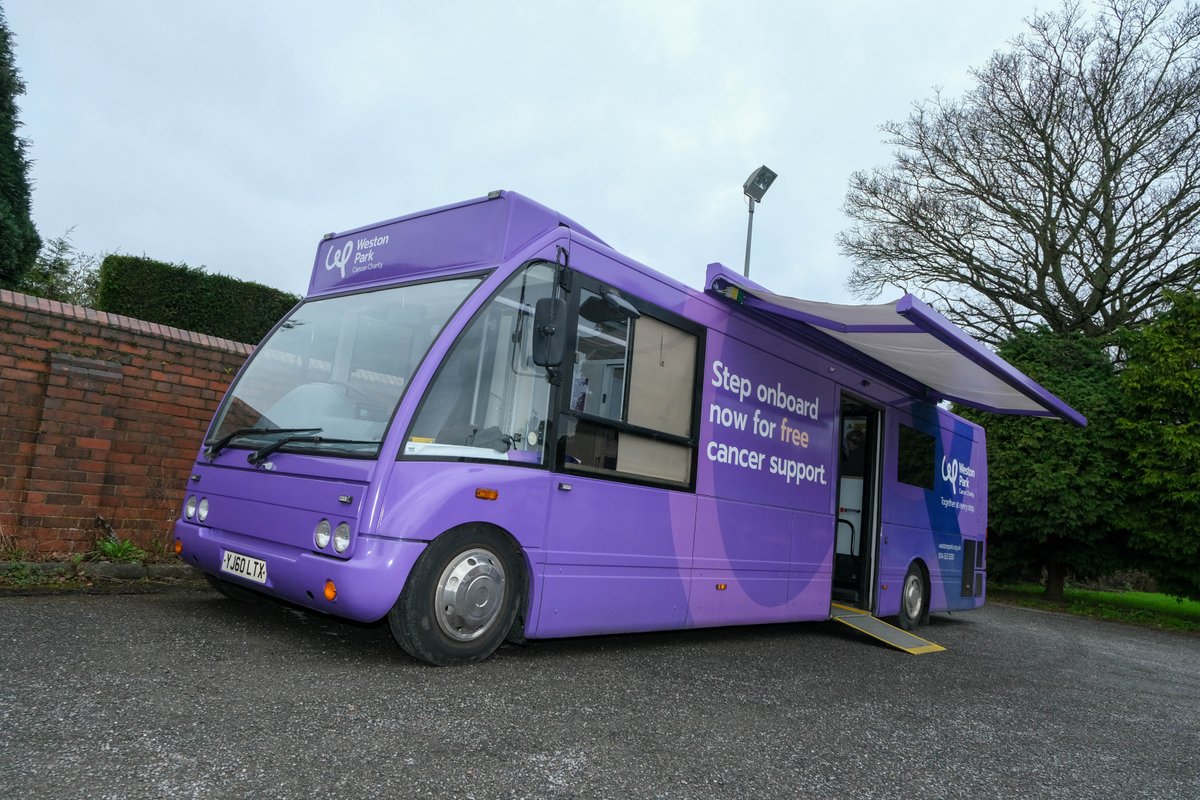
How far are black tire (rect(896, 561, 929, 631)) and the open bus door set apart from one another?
0.59 m

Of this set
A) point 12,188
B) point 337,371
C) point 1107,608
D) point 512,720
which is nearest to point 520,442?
point 337,371

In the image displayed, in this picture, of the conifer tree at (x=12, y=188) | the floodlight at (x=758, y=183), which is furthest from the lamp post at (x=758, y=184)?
the conifer tree at (x=12, y=188)

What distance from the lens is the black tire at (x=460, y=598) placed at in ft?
14.0

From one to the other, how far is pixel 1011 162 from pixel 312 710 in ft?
71.4

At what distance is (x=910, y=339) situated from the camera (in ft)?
23.1

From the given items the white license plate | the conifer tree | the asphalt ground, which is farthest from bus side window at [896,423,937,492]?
the conifer tree

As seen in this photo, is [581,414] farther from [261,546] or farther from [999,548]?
[999,548]

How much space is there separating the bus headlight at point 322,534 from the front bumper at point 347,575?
0.21 feet

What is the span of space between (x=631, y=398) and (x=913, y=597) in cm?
523

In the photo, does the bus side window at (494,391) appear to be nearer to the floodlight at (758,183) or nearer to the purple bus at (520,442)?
the purple bus at (520,442)

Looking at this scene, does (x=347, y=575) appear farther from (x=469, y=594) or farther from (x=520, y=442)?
(x=520, y=442)

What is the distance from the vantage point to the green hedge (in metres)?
8.30

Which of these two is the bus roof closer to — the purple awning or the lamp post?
the purple awning

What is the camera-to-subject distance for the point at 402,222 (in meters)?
5.55
